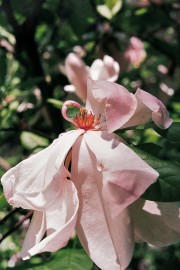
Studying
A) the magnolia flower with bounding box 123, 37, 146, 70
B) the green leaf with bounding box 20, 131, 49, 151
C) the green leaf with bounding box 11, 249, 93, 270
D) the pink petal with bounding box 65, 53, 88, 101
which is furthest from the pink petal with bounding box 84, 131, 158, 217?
the magnolia flower with bounding box 123, 37, 146, 70

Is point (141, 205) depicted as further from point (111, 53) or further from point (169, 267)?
point (169, 267)

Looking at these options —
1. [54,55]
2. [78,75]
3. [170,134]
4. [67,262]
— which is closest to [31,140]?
[78,75]

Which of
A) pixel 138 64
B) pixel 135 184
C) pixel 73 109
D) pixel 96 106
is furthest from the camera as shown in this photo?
pixel 138 64

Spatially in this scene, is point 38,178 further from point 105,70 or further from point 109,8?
point 109,8

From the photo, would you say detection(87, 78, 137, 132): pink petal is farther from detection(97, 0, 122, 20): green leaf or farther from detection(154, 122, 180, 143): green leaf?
detection(97, 0, 122, 20): green leaf

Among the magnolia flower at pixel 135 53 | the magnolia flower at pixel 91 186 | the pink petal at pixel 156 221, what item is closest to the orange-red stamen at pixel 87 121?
the magnolia flower at pixel 91 186

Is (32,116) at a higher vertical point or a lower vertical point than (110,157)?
lower

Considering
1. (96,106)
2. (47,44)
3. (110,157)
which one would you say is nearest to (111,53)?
(47,44)
